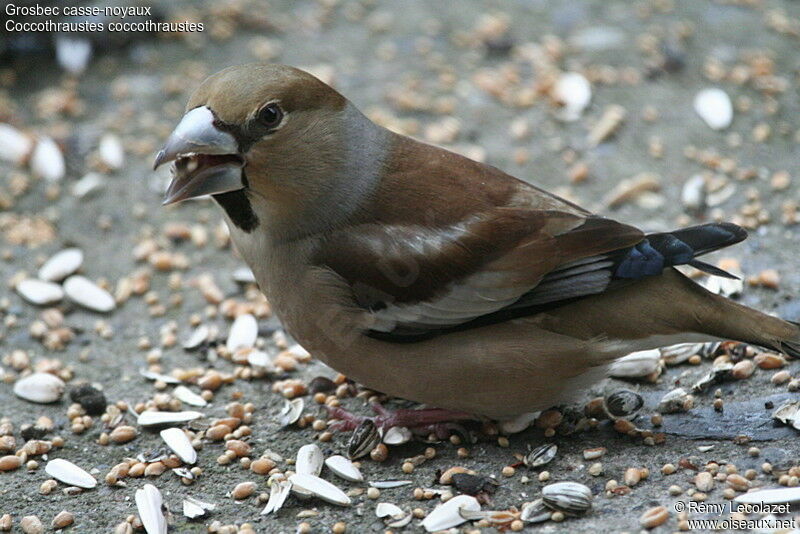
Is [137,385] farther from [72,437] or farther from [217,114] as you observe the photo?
[217,114]

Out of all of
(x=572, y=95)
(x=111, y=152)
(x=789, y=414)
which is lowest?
(x=111, y=152)

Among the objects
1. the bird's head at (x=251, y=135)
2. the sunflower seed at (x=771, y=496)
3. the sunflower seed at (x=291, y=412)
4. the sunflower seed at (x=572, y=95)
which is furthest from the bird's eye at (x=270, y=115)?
the sunflower seed at (x=572, y=95)

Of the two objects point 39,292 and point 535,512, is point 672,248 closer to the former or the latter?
point 535,512

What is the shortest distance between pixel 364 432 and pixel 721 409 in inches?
56.4

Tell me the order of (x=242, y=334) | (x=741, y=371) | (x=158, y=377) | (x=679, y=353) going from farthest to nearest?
(x=242, y=334) < (x=158, y=377) < (x=679, y=353) < (x=741, y=371)

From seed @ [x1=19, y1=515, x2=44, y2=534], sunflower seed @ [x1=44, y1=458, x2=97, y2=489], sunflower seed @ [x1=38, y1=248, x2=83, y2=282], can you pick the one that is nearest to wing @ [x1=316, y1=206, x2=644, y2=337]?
sunflower seed @ [x1=44, y1=458, x2=97, y2=489]

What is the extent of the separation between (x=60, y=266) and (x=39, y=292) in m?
0.25

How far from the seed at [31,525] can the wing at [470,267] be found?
1412mm

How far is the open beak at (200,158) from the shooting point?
11.3 feet

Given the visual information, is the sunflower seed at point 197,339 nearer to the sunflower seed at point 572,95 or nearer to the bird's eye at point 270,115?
the bird's eye at point 270,115

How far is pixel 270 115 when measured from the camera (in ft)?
11.8

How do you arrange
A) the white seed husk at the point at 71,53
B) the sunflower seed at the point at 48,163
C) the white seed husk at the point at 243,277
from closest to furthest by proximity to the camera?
1. the white seed husk at the point at 243,277
2. the sunflower seed at the point at 48,163
3. the white seed husk at the point at 71,53

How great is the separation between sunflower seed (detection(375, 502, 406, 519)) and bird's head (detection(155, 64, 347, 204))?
1.24m

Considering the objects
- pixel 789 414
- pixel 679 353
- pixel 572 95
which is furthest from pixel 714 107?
pixel 789 414
